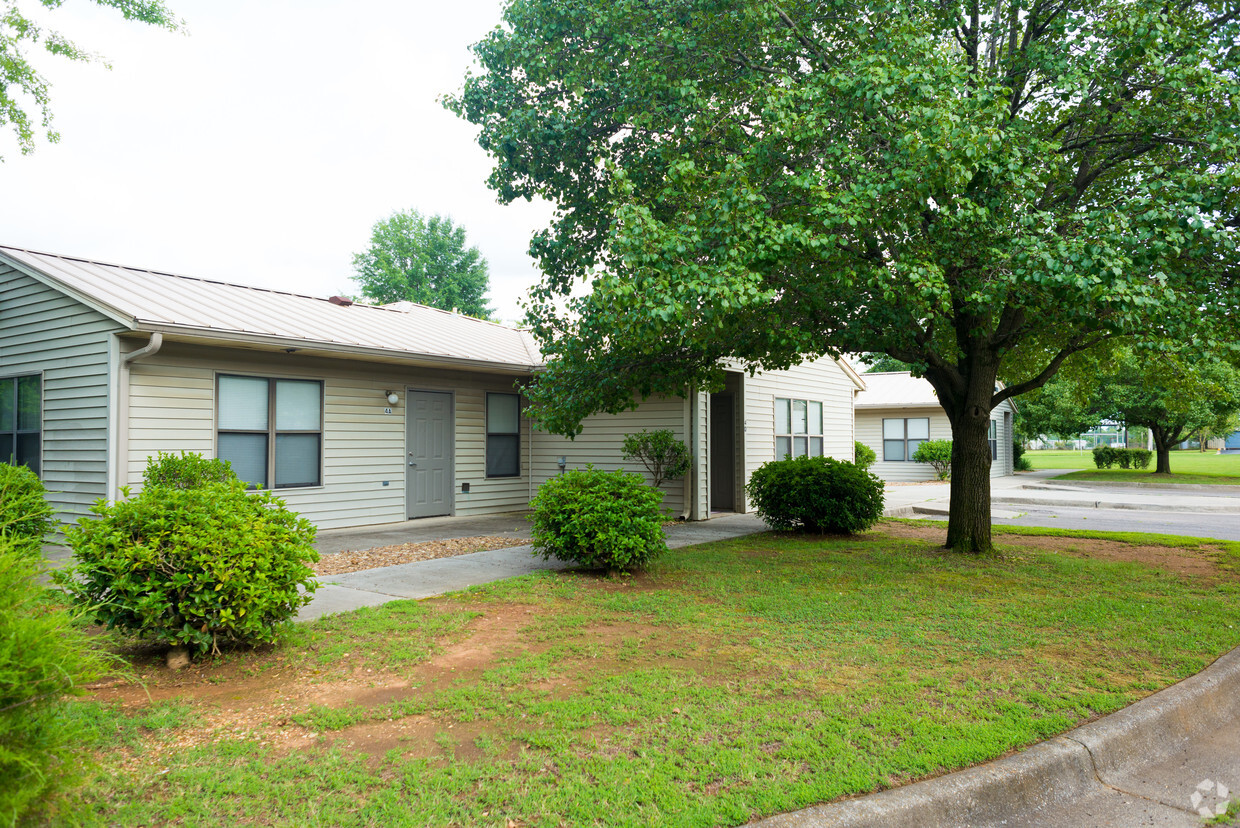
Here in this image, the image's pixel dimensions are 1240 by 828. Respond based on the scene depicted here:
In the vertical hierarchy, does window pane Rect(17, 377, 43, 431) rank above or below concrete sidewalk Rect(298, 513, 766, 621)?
above

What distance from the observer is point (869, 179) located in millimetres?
6336

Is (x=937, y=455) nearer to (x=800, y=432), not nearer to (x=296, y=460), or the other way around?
(x=800, y=432)

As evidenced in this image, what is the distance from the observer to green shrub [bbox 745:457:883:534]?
1102 centimetres

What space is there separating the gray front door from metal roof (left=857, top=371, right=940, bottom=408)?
1827 cm

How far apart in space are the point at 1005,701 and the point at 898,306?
5006mm

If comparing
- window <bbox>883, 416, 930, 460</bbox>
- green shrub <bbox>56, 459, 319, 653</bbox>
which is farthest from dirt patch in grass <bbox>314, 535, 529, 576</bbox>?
window <bbox>883, 416, 930, 460</bbox>

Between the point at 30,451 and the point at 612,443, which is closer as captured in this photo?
the point at 30,451

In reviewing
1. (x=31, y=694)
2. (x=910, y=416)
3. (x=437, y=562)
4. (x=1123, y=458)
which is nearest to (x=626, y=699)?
(x=31, y=694)

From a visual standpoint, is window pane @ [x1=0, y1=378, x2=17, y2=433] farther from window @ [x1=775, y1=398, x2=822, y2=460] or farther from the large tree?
window @ [x1=775, y1=398, x2=822, y2=460]

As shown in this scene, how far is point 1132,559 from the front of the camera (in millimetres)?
9016

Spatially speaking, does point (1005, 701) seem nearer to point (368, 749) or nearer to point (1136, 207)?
point (368, 749)

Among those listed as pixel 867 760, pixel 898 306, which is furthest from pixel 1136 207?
pixel 867 760

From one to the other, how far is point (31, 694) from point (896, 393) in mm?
28032

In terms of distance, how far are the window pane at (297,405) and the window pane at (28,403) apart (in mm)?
2884
